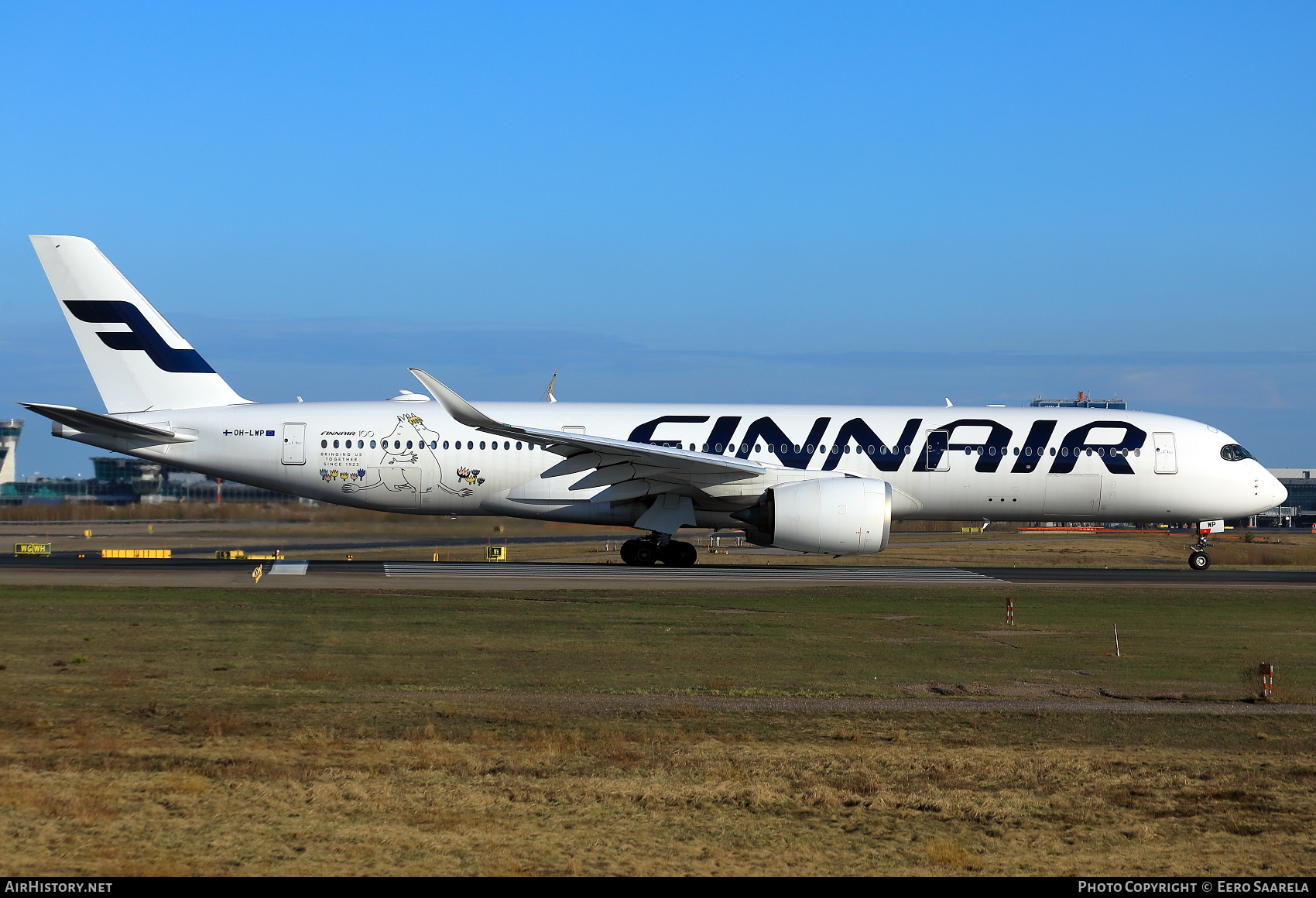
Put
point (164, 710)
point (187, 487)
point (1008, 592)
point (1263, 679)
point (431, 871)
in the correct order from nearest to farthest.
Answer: point (431, 871) → point (164, 710) → point (1263, 679) → point (1008, 592) → point (187, 487)

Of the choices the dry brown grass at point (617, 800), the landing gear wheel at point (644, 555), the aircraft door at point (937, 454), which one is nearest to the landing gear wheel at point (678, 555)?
the landing gear wheel at point (644, 555)

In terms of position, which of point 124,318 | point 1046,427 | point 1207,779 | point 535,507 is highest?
point 124,318

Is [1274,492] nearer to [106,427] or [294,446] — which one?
[294,446]

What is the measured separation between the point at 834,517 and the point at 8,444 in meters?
104

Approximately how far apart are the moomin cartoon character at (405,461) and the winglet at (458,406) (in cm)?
369

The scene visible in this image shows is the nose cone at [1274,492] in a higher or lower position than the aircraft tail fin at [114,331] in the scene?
lower

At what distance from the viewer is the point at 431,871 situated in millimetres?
5652

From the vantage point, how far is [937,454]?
2708cm

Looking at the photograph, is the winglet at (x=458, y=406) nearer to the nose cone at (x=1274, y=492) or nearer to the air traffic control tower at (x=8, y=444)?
the nose cone at (x=1274, y=492)

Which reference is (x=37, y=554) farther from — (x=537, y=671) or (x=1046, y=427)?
(x=1046, y=427)

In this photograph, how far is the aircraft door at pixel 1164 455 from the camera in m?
27.9

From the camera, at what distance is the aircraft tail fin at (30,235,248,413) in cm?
2650

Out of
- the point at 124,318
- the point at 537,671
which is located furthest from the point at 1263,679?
the point at 124,318

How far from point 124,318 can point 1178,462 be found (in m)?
26.6
